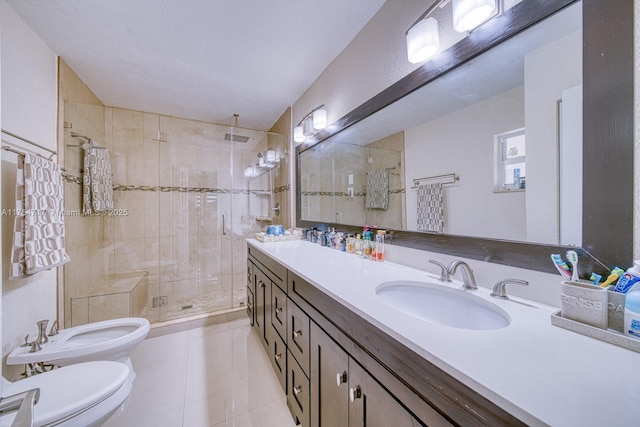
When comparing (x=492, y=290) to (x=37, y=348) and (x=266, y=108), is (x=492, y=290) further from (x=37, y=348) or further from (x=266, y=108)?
(x=266, y=108)

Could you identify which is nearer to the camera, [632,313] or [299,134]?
[632,313]

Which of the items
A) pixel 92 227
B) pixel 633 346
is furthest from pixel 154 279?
pixel 633 346

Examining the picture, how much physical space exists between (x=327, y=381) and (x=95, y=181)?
275 cm

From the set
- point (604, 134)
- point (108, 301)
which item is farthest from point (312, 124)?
point (108, 301)

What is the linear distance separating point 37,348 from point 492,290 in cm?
231

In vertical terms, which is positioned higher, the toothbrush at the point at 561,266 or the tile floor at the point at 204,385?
the toothbrush at the point at 561,266

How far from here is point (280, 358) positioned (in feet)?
4.93

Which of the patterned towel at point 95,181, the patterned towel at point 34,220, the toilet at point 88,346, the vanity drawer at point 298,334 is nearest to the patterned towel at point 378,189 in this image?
the vanity drawer at point 298,334

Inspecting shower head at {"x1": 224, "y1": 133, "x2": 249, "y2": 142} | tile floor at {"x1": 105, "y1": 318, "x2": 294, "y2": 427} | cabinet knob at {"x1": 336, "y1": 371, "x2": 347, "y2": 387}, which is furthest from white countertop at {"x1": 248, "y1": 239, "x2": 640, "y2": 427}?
shower head at {"x1": 224, "y1": 133, "x2": 249, "y2": 142}

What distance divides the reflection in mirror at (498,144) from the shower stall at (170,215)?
6.36 ft

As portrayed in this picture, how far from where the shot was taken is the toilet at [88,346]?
4.25 feet

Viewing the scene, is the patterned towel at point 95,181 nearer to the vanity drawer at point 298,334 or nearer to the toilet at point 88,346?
the toilet at point 88,346

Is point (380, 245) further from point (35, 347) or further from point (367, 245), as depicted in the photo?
point (35, 347)

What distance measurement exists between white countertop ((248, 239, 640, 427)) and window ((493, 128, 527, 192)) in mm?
410
